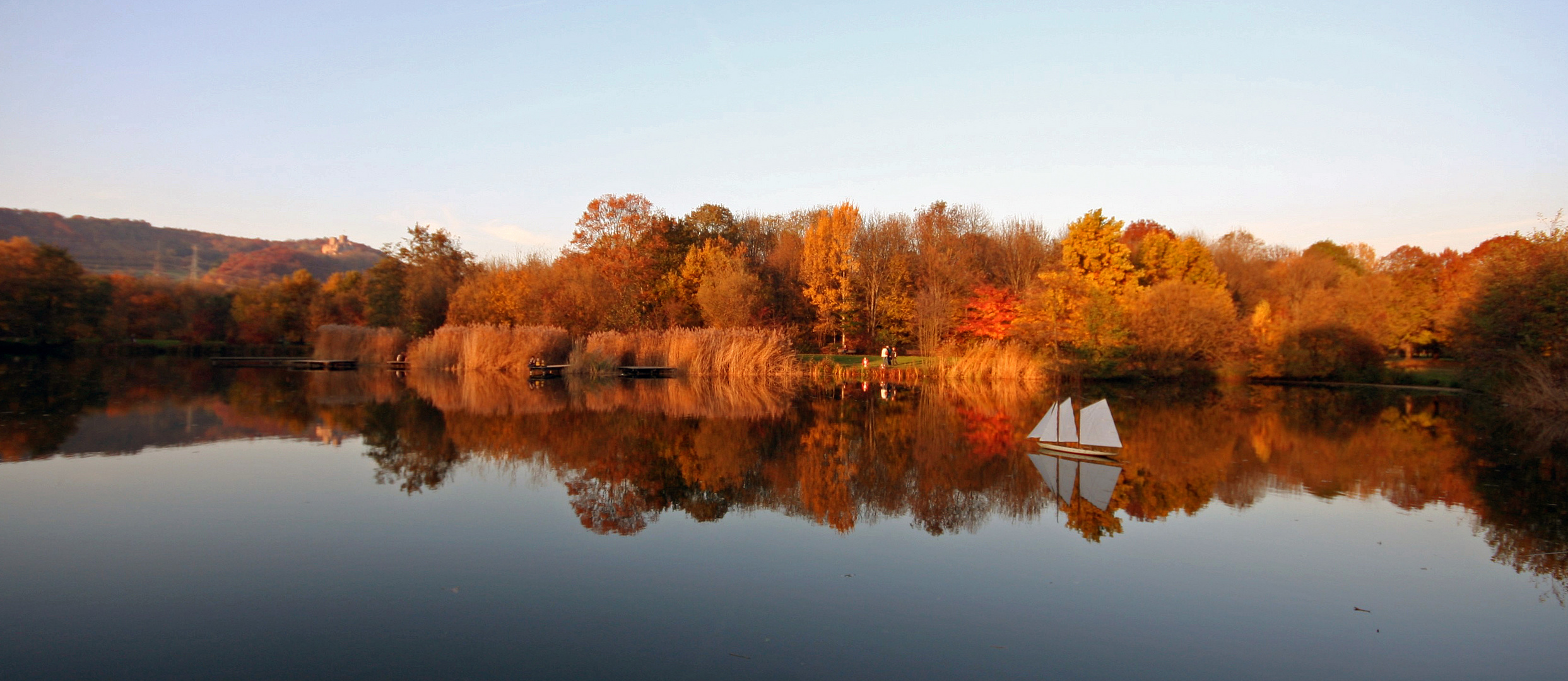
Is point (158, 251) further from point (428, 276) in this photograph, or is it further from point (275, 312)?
point (428, 276)

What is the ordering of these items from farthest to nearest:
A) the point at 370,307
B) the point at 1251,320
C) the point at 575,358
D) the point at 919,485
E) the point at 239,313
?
the point at 239,313 → the point at 370,307 → the point at 1251,320 → the point at 575,358 → the point at 919,485

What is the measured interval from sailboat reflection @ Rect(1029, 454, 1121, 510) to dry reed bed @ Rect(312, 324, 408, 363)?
28618mm

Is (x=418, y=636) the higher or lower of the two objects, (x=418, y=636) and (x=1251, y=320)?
the lower

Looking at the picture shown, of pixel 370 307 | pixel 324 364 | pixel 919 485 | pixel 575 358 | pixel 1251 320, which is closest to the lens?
pixel 919 485

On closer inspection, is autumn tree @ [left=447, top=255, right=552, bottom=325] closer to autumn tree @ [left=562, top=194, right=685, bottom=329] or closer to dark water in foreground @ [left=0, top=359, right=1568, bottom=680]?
autumn tree @ [left=562, top=194, right=685, bottom=329]

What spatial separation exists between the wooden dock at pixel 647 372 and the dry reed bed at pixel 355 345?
1166 centimetres

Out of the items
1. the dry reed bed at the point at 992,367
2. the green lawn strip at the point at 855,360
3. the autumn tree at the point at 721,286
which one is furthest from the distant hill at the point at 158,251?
the dry reed bed at the point at 992,367

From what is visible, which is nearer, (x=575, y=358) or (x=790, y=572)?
(x=790, y=572)

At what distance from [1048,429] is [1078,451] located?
1.85 feet

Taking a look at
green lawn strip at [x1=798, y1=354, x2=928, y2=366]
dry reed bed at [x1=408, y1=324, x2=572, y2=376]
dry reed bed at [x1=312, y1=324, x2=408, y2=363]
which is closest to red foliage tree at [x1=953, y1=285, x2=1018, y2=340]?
green lawn strip at [x1=798, y1=354, x2=928, y2=366]

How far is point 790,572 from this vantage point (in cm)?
500

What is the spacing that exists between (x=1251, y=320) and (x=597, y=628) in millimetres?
34606

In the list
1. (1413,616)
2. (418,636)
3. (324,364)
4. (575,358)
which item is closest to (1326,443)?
(1413,616)

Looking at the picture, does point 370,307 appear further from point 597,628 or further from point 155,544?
point 597,628
